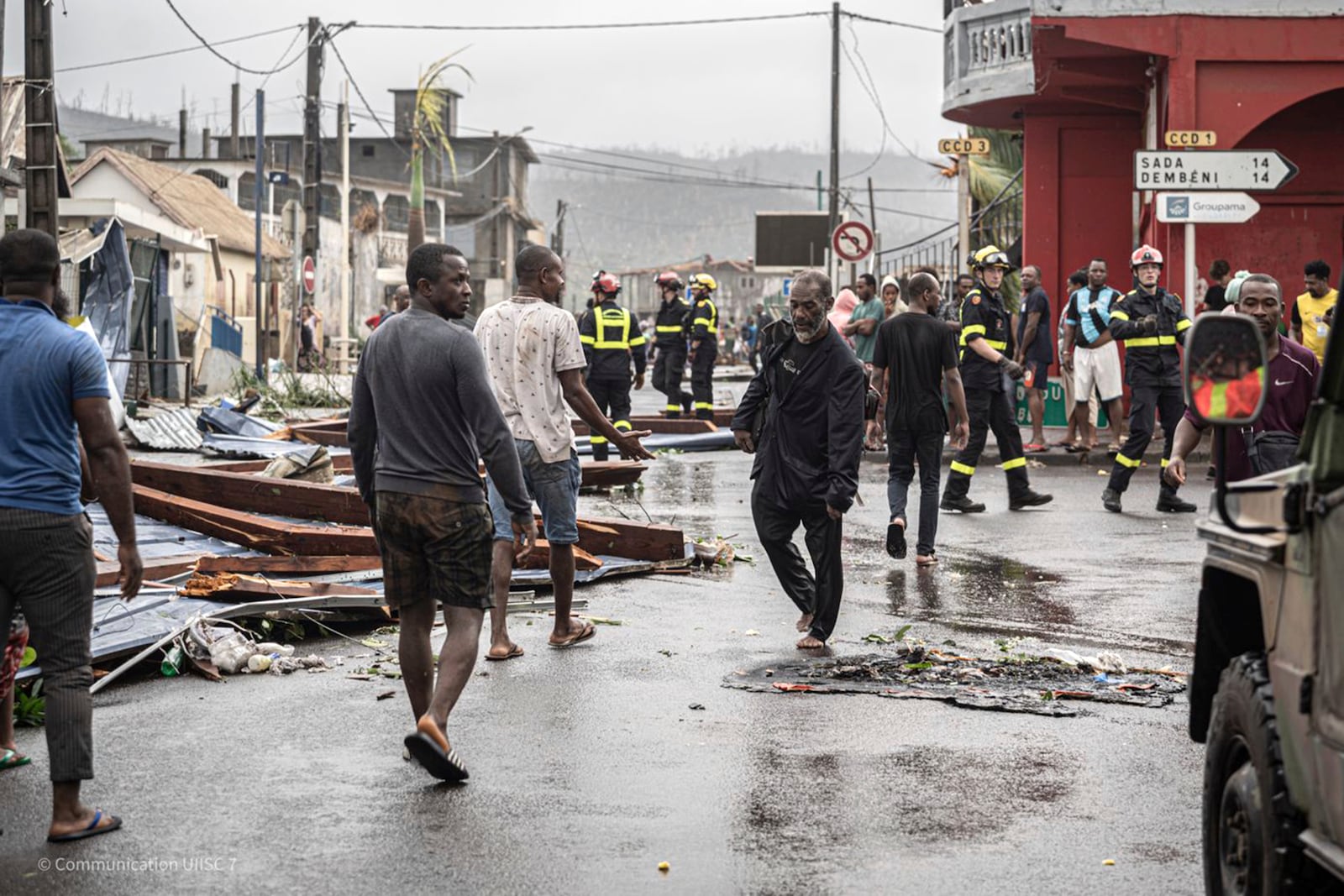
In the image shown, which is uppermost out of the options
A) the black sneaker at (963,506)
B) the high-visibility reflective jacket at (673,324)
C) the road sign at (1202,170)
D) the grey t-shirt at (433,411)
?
the road sign at (1202,170)

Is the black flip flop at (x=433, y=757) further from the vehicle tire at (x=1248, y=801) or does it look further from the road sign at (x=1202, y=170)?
the road sign at (x=1202, y=170)

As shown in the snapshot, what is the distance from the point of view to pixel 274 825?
5.32 meters

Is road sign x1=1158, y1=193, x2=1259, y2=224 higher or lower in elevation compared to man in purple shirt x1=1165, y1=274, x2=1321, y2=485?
higher

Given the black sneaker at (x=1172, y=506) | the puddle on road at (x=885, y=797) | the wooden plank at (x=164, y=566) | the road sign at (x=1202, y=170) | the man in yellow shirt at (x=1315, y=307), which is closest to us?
the puddle on road at (x=885, y=797)

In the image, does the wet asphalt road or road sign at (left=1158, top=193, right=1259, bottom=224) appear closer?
the wet asphalt road

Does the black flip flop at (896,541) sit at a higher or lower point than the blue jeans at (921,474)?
lower

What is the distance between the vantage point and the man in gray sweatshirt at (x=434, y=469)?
600 cm

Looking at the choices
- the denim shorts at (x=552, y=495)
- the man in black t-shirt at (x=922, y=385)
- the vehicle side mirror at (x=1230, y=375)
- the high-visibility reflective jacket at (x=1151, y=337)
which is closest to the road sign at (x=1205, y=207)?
the high-visibility reflective jacket at (x=1151, y=337)

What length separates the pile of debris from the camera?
721 cm

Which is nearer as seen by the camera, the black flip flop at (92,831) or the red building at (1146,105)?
the black flip flop at (92,831)

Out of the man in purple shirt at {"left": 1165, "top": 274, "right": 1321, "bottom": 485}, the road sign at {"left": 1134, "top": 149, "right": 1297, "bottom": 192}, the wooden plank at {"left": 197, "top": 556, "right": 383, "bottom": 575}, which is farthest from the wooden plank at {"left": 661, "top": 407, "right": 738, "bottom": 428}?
the man in purple shirt at {"left": 1165, "top": 274, "right": 1321, "bottom": 485}

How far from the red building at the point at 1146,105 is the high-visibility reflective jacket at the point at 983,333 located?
18.0 ft

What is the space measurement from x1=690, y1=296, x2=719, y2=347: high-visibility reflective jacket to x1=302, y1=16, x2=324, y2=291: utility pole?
11541mm

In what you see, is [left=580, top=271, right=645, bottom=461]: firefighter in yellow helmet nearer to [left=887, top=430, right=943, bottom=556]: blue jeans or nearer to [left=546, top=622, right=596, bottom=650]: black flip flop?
[left=887, top=430, right=943, bottom=556]: blue jeans
